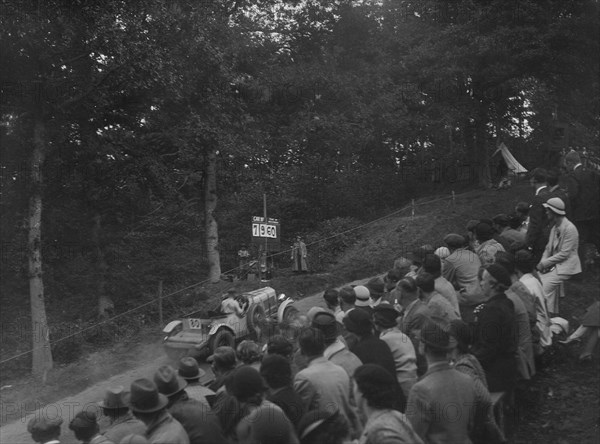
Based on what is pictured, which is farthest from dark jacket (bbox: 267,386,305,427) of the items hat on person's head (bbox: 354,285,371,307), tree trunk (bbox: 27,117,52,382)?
tree trunk (bbox: 27,117,52,382)

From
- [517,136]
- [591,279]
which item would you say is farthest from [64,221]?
[517,136]

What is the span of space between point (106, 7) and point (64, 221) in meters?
10.7

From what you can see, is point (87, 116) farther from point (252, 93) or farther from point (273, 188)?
point (273, 188)

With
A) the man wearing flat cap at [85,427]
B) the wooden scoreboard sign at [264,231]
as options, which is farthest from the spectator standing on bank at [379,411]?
the wooden scoreboard sign at [264,231]

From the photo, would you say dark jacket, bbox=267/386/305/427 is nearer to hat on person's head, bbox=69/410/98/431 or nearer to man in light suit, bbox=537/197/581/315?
hat on person's head, bbox=69/410/98/431

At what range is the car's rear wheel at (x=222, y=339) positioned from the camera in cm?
1145

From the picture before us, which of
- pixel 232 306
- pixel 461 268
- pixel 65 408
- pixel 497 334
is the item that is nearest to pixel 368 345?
pixel 497 334

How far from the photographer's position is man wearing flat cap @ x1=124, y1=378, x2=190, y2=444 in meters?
4.31

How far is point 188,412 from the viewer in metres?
4.67

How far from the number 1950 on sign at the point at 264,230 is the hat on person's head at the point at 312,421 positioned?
37.4 ft

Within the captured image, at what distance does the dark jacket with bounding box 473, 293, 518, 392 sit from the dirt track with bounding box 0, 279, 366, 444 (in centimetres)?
657

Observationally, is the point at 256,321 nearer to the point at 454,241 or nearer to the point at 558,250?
the point at 454,241

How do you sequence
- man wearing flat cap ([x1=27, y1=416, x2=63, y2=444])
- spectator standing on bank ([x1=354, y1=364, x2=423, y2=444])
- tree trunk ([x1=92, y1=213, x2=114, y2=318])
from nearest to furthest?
spectator standing on bank ([x1=354, y1=364, x2=423, y2=444]) → man wearing flat cap ([x1=27, y1=416, x2=63, y2=444]) → tree trunk ([x1=92, y1=213, x2=114, y2=318])

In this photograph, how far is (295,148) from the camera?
2702cm
